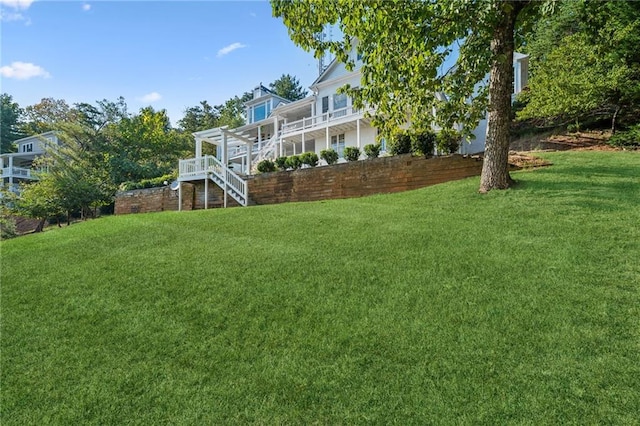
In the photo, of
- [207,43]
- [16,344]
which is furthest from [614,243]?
[207,43]

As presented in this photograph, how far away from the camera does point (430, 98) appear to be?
8.53 m

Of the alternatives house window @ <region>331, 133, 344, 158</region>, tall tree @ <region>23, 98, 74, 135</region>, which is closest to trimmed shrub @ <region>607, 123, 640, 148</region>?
house window @ <region>331, 133, 344, 158</region>

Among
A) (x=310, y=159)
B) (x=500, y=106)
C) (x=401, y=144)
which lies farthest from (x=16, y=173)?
(x=500, y=106)

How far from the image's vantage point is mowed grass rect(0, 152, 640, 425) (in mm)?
2387

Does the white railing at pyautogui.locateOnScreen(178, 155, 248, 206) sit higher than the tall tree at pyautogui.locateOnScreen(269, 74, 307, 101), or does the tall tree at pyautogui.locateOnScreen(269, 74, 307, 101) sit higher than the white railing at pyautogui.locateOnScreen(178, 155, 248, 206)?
the tall tree at pyautogui.locateOnScreen(269, 74, 307, 101)

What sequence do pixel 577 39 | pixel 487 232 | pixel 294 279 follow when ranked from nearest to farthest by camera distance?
1. pixel 294 279
2. pixel 487 232
3. pixel 577 39

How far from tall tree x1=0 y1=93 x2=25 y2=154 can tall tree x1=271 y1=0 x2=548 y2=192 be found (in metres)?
47.9

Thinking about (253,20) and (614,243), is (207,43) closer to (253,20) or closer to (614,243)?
(253,20)

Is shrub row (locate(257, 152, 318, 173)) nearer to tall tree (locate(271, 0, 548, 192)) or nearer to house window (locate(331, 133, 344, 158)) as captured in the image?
tall tree (locate(271, 0, 548, 192))

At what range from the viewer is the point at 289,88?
48812 millimetres

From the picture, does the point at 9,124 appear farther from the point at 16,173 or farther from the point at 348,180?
the point at 348,180

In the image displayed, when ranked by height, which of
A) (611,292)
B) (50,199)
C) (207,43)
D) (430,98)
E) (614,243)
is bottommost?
(611,292)

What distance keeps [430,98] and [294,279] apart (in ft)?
20.5

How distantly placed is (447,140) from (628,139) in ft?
23.4
